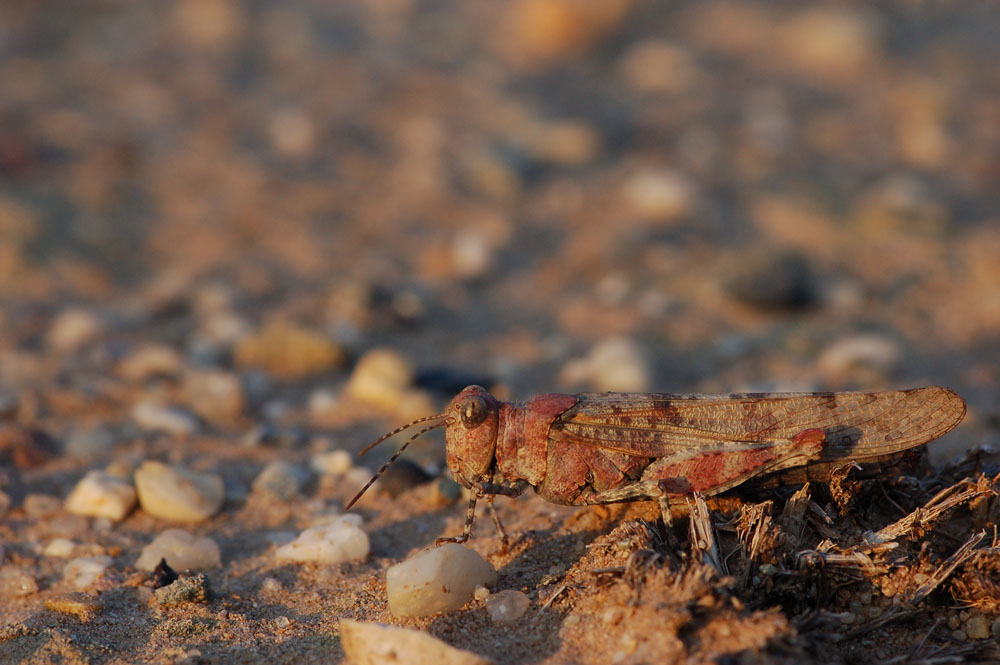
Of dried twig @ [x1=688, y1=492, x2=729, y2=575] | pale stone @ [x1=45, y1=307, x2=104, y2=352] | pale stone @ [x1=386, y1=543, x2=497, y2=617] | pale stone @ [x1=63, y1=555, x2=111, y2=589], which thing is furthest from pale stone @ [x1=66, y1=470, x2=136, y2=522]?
dried twig @ [x1=688, y1=492, x2=729, y2=575]

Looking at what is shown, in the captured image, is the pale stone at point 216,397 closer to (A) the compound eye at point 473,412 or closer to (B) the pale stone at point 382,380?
(B) the pale stone at point 382,380

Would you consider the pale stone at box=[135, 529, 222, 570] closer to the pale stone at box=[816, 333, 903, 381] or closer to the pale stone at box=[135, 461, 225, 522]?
the pale stone at box=[135, 461, 225, 522]

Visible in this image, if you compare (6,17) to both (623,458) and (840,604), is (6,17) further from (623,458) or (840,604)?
(840,604)

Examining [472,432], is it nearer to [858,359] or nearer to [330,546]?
[330,546]

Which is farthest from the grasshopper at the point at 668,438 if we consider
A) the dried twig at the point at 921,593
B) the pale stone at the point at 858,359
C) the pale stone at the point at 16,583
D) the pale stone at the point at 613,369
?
the pale stone at the point at 858,359

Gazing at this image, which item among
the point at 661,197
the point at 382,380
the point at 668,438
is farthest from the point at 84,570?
the point at 661,197

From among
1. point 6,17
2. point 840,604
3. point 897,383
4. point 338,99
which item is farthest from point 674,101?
point 6,17

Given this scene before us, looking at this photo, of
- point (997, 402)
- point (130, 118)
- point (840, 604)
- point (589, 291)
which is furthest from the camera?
point (130, 118)
